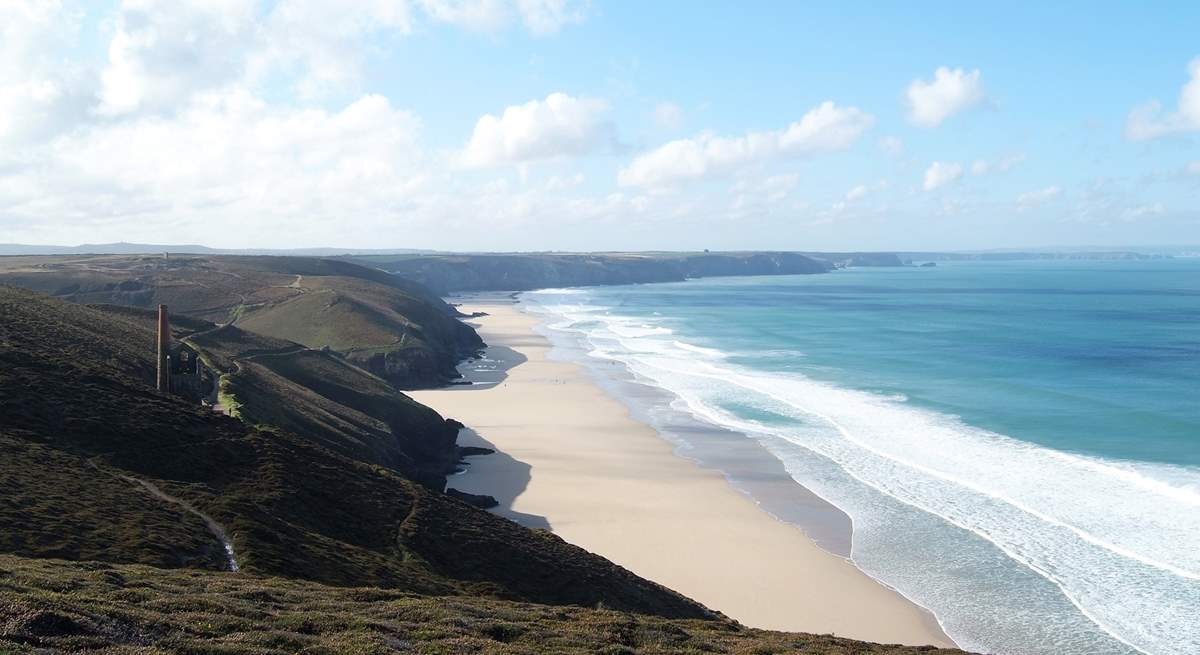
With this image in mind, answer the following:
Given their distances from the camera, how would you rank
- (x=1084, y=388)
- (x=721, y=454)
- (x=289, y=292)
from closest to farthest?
1. (x=721, y=454)
2. (x=1084, y=388)
3. (x=289, y=292)

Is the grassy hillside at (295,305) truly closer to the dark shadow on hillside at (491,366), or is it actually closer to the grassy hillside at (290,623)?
the dark shadow on hillside at (491,366)

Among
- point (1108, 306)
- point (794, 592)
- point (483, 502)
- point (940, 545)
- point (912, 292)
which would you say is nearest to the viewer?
point (794, 592)

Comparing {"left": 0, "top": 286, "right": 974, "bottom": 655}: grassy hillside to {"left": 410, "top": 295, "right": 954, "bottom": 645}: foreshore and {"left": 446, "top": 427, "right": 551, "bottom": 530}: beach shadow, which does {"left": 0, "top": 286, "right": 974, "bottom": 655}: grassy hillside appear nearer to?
{"left": 446, "top": 427, "right": 551, "bottom": 530}: beach shadow

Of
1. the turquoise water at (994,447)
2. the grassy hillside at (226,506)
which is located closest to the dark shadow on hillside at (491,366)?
the turquoise water at (994,447)

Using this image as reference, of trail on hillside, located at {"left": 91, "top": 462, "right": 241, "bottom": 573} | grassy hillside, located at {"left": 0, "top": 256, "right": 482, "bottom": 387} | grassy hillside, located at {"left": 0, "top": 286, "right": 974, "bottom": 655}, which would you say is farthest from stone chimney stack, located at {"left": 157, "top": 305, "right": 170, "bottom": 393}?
grassy hillside, located at {"left": 0, "top": 256, "right": 482, "bottom": 387}

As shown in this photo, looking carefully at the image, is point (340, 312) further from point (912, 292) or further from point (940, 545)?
point (912, 292)

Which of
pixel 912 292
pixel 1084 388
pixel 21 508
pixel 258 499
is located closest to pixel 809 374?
pixel 1084 388

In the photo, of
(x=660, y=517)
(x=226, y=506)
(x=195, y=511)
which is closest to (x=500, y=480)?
(x=660, y=517)
